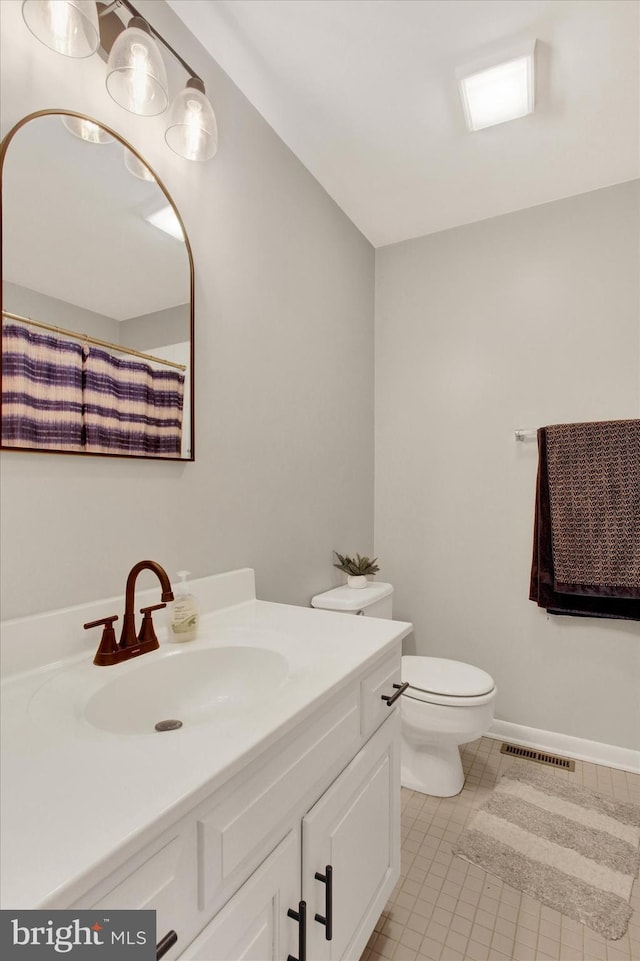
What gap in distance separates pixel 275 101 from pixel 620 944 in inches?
105

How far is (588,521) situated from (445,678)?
88 centimetres

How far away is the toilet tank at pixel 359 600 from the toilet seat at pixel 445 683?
0.24 metres

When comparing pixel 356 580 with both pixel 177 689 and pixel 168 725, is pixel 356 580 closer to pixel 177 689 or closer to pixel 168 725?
pixel 177 689

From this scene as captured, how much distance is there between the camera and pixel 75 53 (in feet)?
3.11

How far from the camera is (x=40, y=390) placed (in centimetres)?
97

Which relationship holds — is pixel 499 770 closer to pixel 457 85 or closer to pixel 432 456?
pixel 432 456

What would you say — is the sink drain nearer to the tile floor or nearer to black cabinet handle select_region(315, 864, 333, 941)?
black cabinet handle select_region(315, 864, 333, 941)

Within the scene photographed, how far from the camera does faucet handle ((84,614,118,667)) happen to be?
0.97 metres

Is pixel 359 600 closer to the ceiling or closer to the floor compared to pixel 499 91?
closer to the floor

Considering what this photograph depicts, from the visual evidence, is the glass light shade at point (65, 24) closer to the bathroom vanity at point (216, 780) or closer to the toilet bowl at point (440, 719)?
the bathroom vanity at point (216, 780)

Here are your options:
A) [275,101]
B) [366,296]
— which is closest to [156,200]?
[275,101]

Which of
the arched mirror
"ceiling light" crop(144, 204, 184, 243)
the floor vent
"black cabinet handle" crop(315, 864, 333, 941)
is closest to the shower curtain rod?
the arched mirror

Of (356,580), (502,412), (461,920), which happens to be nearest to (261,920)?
(461,920)

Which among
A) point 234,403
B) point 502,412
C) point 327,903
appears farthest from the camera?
point 502,412
